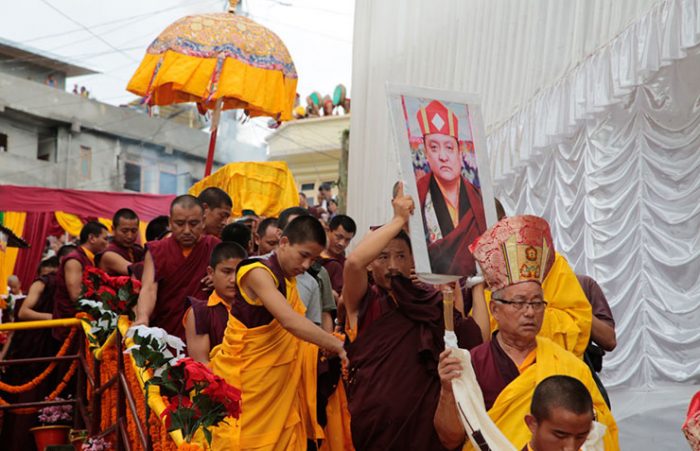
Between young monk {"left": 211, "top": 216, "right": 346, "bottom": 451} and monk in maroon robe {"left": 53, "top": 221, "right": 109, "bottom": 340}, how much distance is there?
3590 millimetres

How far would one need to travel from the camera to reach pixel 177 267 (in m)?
6.11

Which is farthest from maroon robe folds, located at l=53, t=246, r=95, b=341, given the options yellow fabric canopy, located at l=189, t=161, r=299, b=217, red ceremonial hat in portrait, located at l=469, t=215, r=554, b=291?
red ceremonial hat in portrait, located at l=469, t=215, r=554, b=291

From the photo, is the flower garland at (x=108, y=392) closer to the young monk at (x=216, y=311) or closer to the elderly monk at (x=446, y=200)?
the young monk at (x=216, y=311)

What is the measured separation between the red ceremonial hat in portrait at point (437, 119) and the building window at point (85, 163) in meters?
27.3

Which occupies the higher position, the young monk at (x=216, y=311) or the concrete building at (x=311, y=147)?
the concrete building at (x=311, y=147)

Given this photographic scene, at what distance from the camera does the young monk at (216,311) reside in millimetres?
5125

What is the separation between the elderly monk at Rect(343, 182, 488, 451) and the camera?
4098mm

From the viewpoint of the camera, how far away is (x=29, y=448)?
8.49m

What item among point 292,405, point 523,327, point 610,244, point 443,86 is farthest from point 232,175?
point 523,327

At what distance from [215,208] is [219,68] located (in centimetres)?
319

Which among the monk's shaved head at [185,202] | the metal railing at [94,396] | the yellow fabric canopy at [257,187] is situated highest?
the yellow fabric canopy at [257,187]

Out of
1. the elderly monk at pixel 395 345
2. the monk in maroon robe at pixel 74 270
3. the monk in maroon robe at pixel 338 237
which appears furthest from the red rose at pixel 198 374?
the monk in maroon robe at pixel 74 270

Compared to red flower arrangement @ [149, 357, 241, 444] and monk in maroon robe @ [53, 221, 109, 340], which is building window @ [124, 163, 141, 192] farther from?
red flower arrangement @ [149, 357, 241, 444]

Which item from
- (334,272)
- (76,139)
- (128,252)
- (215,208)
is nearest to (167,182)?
(76,139)
